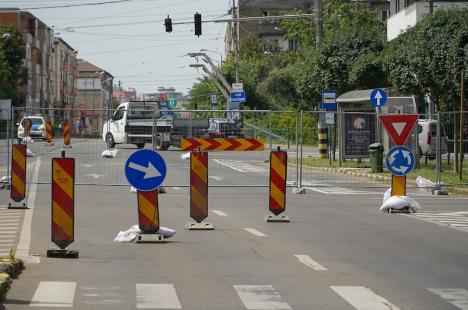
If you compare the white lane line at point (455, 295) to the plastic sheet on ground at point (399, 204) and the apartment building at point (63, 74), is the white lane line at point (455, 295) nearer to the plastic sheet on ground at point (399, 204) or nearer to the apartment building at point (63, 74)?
the plastic sheet on ground at point (399, 204)

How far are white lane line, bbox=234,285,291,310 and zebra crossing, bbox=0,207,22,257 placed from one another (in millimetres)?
3699

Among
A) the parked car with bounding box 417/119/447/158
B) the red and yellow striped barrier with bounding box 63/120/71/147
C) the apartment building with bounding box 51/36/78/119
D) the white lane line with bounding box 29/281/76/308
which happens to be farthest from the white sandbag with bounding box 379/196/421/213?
the apartment building with bounding box 51/36/78/119

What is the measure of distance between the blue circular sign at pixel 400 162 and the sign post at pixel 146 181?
22.2 ft

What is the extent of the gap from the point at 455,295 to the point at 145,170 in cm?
563

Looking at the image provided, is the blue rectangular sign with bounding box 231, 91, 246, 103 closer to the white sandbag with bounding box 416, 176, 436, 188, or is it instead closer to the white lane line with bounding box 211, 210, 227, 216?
the white sandbag with bounding box 416, 176, 436, 188

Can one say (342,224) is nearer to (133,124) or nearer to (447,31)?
(133,124)

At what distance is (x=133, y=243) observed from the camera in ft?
47.9

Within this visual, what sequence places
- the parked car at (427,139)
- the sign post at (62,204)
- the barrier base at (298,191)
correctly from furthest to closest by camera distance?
the parked car at (427,139), the barrier base at (298,191), the sign post at (62,204)

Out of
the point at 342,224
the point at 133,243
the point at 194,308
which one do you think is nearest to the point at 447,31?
the point at 342,224

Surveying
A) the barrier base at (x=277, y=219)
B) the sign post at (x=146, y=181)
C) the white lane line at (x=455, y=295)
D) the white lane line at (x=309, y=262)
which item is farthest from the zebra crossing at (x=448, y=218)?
the white lane line at (x=455, y=295)

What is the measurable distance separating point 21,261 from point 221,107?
264 feet

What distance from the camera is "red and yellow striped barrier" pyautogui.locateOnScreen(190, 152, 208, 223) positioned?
54.3 ft

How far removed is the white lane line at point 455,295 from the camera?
970 centimetres

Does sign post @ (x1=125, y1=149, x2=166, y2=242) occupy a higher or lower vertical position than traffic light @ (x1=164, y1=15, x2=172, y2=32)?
lower
